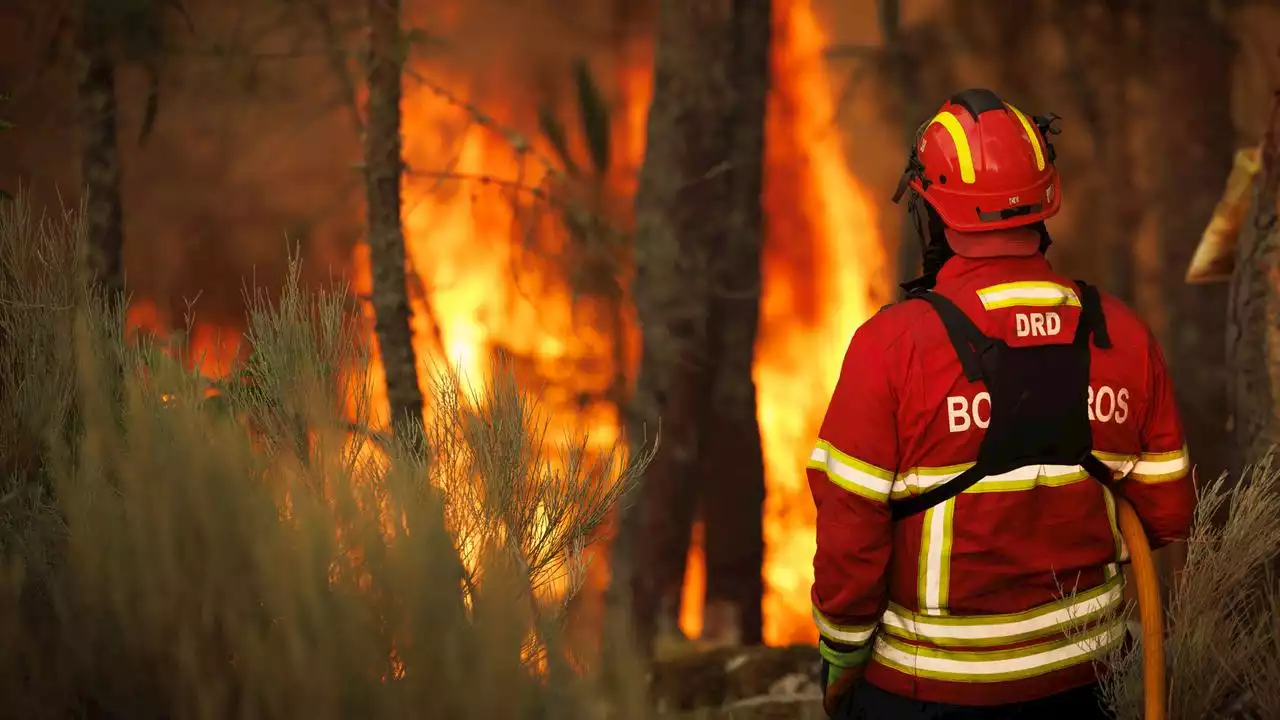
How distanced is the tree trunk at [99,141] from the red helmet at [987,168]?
5.37m

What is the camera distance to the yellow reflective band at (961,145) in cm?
220

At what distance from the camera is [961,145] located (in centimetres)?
223

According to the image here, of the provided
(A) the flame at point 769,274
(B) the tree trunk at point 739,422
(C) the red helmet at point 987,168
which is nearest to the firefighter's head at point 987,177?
(C) the red helmet at point 987,168

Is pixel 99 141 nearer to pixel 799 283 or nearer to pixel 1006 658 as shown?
pixel 799 283

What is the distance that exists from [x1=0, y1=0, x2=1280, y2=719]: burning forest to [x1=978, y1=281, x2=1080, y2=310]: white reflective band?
10.7 inches

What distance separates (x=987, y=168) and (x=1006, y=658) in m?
0.87

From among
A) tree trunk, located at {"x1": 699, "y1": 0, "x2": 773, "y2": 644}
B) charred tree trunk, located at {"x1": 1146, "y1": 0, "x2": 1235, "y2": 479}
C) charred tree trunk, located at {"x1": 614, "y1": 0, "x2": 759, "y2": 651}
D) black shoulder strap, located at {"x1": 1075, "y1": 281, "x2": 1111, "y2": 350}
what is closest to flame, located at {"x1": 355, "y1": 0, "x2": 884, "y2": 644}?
tree trunk, located at {"x1": 699, "y1": 0, "x2": 773, "y2": 644}

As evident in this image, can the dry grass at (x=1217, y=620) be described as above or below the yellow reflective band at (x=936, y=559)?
below

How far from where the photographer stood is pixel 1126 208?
870cm

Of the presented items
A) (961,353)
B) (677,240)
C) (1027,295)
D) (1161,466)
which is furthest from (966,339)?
(677,240)

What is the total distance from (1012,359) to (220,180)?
→ 8.82 metres

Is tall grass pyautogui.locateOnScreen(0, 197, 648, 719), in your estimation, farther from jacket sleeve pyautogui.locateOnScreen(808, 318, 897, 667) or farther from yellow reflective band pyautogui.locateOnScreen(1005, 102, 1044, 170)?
yellow reflective band pyautogui.locateOnScreen(1005, 102, 1044, 170)

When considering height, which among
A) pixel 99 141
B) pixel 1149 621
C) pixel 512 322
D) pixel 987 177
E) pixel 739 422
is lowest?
pixel 739 422

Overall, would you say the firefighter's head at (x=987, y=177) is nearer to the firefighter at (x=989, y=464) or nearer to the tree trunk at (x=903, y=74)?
the firefighter at (x=989, y=464)
